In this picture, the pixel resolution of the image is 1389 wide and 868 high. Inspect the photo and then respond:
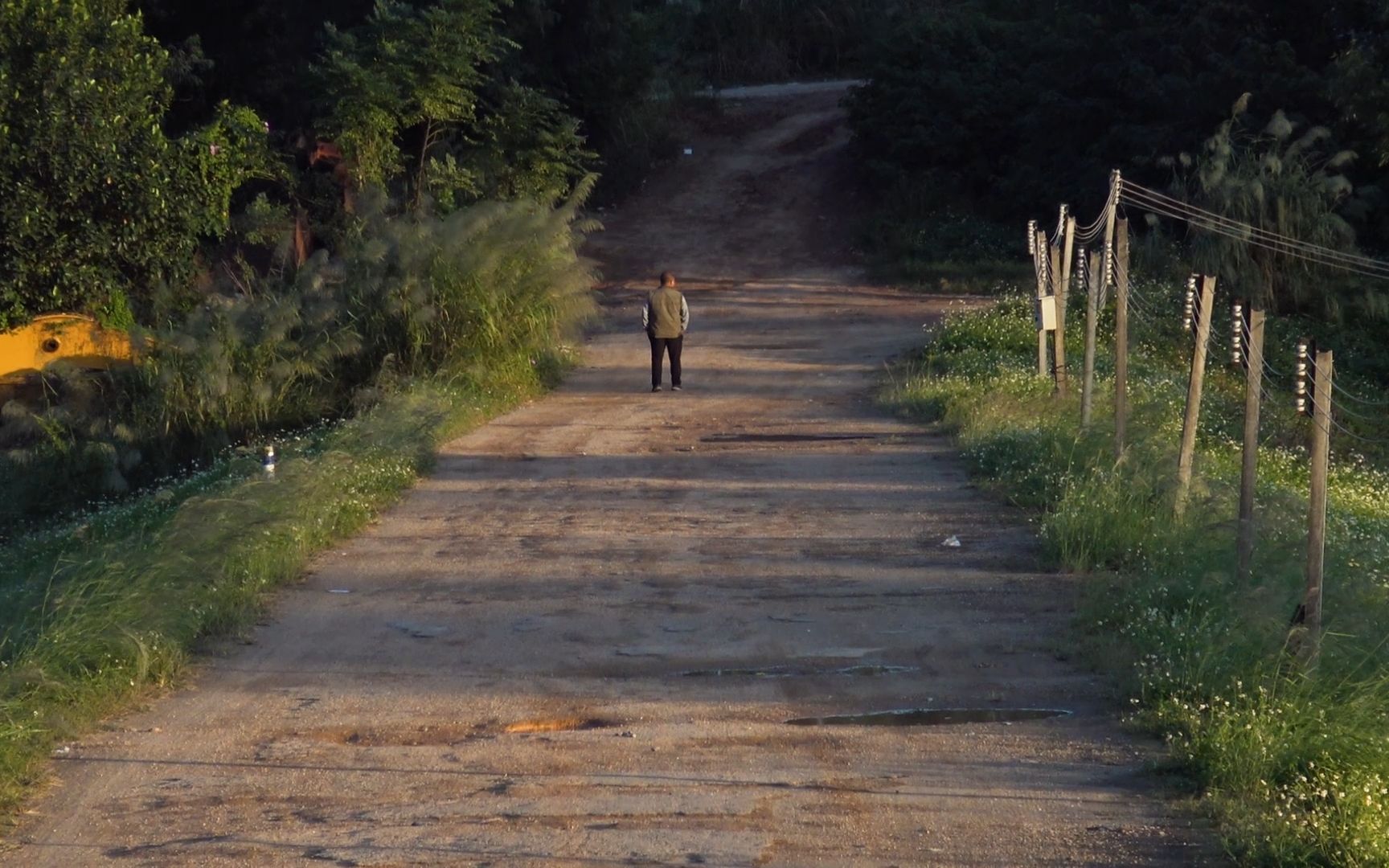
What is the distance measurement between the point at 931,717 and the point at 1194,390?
14.7 feet

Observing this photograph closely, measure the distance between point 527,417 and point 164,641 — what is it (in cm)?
942

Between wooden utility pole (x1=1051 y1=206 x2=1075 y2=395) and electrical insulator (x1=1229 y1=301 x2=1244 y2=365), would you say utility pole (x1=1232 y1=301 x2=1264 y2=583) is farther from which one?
wooden utility pole (x1=1051 y1=206 x2=1075 y2=395)

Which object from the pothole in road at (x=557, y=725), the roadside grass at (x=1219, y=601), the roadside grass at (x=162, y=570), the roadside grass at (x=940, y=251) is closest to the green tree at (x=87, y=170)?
the roadside grass at (x=162, y=570)

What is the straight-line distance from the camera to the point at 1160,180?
1153 inches

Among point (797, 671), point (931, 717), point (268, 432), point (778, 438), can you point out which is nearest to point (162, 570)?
point (797, 671)

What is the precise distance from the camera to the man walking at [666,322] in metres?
18.6

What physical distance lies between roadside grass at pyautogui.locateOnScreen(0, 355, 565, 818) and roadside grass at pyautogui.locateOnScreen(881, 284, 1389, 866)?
511 centimetres

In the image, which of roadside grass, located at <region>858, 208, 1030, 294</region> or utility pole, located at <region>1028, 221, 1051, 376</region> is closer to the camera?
utility pole, located at <region>1028, 221, 1051, 376</region>

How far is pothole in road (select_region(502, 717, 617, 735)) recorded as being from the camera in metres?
7.11

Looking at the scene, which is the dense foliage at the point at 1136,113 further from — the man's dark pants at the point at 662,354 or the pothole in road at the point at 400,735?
the pothole in road at the point at 400,735

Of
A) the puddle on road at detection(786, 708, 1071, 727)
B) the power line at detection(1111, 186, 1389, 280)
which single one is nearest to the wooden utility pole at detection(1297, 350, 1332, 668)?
the puddle on road at detection(786, 708, 1071, 727)

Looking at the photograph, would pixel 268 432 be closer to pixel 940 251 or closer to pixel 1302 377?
pixel 1302 377

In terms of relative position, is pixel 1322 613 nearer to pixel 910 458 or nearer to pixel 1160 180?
pixel 910 458

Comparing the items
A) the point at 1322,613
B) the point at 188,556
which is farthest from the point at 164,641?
the point at 1322,613
